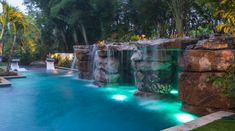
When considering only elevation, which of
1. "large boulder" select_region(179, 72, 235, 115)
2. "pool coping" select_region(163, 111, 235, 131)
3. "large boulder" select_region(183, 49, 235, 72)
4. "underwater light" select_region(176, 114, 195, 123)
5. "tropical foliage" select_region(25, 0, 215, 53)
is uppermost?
"tropical foliage" select_region(25, 0, 215, 53)

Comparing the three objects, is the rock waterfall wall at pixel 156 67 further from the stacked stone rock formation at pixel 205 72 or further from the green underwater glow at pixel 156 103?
the stacked stone rock formation at pixel 205 72

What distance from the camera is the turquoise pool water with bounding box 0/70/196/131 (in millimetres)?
7273

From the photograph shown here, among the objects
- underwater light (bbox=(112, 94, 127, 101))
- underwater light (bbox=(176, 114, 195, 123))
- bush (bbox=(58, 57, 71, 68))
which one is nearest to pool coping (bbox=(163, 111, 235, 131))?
underwater light (bbox=(176, 114, 195, 123))

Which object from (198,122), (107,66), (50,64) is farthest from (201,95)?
(50,64)

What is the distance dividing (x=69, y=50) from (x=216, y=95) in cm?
2545

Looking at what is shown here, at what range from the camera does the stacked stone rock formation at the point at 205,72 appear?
23.2 feet

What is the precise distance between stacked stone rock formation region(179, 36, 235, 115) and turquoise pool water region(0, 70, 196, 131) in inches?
19.4

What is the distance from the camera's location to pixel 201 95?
745 centimetres

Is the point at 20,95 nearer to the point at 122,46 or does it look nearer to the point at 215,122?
the point at 122,46

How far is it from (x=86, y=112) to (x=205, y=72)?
390 centimetres

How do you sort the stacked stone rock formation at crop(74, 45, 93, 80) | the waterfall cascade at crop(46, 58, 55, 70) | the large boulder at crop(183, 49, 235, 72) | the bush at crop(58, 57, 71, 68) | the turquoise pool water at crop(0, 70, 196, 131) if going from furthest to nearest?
the waterfall cascade at crop(46, 58, 55, 70) → the bush at crop(58, 57, 71, 68) → the stacked stone rock formation at crop(74, 45, 93, 80) → the turquoise pool water at crop(0, 70, 196, 131) → the large boulder at crop(183, 49, 235, 72)

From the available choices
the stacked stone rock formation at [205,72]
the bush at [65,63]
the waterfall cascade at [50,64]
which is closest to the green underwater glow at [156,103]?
the stacked stone rock formation at [205,72]

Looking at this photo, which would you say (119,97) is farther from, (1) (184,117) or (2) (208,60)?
(2) (208,60)

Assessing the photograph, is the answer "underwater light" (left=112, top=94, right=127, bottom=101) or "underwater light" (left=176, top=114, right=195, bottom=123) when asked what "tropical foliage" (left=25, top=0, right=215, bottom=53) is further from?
"underwater light" (left=176, top=114, right=195, bottom=123)
